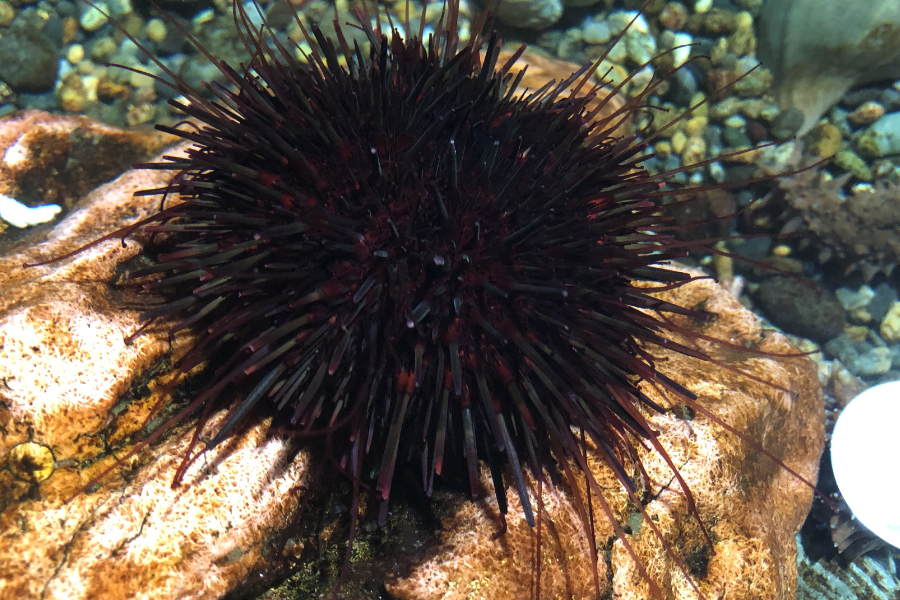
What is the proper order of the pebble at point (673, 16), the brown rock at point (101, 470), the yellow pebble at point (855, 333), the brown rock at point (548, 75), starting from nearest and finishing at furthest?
the brown rock at point (101, 470) → the brown rock at point (548, 75) → the yellow pebble at point (855, 333) → the pebble at point (673, 16)

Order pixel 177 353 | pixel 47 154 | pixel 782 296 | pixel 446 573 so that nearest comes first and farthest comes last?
pixel 446 573 < pixel 177 353 < pixel 47 154 < pixel 782 296

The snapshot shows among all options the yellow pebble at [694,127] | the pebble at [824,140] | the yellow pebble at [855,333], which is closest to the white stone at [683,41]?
the yellow pebble at [694,127]

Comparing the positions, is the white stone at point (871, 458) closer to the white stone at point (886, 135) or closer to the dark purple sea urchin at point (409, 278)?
the dark purple sea urchin at point (409, 278)

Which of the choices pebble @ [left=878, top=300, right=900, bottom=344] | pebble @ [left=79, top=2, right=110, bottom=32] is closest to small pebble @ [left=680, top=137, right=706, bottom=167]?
pebble @ [left=878, top=300, right=900, bottom=344]

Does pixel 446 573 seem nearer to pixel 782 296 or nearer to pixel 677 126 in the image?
pixel 782 296

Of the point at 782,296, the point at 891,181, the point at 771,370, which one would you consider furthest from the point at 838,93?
the point at 771,370

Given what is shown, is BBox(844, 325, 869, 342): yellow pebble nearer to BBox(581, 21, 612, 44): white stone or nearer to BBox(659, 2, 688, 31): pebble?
BBox(659, 2, 688, 31): pebble
